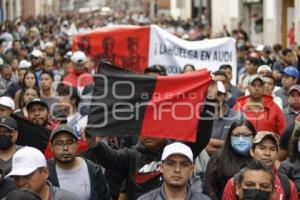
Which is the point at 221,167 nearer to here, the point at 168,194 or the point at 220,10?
the point at 168,194

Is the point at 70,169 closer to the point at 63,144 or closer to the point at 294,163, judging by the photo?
the point at 63,144

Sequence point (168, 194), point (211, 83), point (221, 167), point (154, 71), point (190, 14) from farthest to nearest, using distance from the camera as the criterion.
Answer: point (190, 14) → point (154, 71) → point (211, 83) → point (221, 167) → point (168, 194)

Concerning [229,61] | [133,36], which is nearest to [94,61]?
[133,36]

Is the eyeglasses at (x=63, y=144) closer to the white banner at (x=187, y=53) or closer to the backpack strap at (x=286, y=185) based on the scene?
the backpack strap at (x=286, y=185)

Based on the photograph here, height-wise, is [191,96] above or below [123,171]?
above

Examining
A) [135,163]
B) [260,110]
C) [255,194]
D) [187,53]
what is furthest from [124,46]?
[255,194]

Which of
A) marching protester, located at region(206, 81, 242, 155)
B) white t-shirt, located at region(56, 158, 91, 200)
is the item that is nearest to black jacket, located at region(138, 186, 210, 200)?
white t-shirt, located at region(56, 158, 91, 200)

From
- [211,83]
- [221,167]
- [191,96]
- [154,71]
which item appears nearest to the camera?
[221,167]

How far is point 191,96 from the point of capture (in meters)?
8.67

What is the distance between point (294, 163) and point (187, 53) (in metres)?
8.73

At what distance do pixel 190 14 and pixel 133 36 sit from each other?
134 ft

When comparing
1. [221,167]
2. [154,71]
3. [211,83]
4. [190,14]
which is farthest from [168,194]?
[190,14]

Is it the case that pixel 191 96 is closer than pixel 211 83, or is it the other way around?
pixel 191 96

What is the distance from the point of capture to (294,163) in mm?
7820
